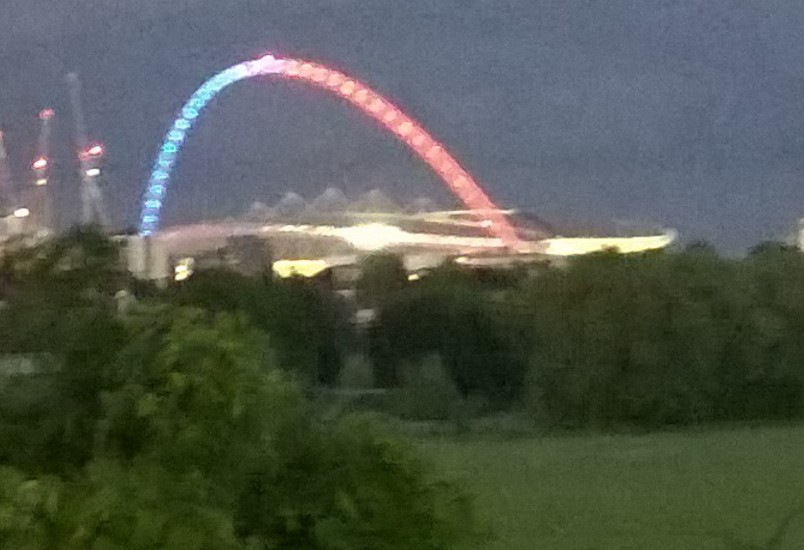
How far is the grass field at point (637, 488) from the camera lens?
44.2 ft

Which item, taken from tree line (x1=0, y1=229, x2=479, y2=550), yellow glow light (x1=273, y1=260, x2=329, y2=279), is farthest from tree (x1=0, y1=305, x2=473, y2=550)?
yellow glow light (x1=273, y1=260, x2=329, y2=279)

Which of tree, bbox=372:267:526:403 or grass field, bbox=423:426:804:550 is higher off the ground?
tree, bbox=372:267:526:403

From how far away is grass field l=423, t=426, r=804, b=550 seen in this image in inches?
530

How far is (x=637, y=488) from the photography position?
17.3 meters

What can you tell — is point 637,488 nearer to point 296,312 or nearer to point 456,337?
point 296,312

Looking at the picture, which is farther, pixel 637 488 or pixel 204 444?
pixel 637 488

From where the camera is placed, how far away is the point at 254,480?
609 cm

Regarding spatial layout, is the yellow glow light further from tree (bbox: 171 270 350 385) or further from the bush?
the bush

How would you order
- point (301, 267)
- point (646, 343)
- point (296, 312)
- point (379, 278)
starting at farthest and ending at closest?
point (301, 267) → point (379, 278) → point (296, 312) → point (646, 343)

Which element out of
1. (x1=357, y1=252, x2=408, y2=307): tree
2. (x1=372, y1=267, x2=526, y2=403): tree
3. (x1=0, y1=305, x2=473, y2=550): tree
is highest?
(x1=0, y1=305, x2=473, y2=550): tree

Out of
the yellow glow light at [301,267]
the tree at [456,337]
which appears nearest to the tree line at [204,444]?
the tree at [456,337]

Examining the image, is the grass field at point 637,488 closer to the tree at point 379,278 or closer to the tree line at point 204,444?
the tree line at point 204,444

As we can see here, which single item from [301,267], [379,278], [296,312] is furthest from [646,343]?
[301,267]

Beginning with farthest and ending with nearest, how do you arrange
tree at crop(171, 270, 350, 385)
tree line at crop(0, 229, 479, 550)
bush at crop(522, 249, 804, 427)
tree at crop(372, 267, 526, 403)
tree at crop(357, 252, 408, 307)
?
tree at crop(357, 252, 408, 307), tree at crop(372, 267, 526, 403), bush at crop(522, 249, 804, 427), tree at crop(171, 270, 350, 385), tree line at crop(0, 229, 479, 550)
